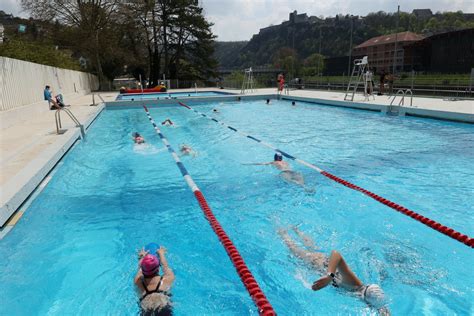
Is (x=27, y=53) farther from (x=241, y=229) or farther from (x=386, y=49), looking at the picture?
(x=386, y=49)

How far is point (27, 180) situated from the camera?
5160mm

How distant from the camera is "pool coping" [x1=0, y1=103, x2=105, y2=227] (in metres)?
4.40

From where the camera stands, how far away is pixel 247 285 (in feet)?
9.41

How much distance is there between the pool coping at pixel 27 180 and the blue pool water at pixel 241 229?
194mm

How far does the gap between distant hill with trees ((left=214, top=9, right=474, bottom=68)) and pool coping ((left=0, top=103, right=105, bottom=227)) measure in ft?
241

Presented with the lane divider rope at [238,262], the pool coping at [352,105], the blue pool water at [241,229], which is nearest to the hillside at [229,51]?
the pool coping at [352,105]

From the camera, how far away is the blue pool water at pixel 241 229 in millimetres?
3293

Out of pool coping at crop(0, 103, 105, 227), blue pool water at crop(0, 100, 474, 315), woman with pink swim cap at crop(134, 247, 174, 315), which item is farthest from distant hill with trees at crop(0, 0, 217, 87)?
woman with pink swim cap at crop(134, 247, 174, 315)

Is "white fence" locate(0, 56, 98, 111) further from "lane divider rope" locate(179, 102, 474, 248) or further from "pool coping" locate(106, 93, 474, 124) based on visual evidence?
"lane divider rope" locate(179, 102, 474, 248)

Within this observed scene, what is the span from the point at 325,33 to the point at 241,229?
12869 cm

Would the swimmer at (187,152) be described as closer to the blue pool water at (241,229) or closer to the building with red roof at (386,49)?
the blue pool water at (241,229)

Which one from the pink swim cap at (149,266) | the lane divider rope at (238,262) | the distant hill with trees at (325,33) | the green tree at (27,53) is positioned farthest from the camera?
the distant hill with trees at (325,33)

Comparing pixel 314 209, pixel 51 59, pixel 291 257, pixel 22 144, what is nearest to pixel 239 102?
pixel 51 59

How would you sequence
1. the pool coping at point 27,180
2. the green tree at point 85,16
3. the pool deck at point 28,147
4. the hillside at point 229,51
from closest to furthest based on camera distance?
the pool coping at point 27,180
the pool deck at point 28,147
the green tree at point 85,16
the hillside at point 229,51
